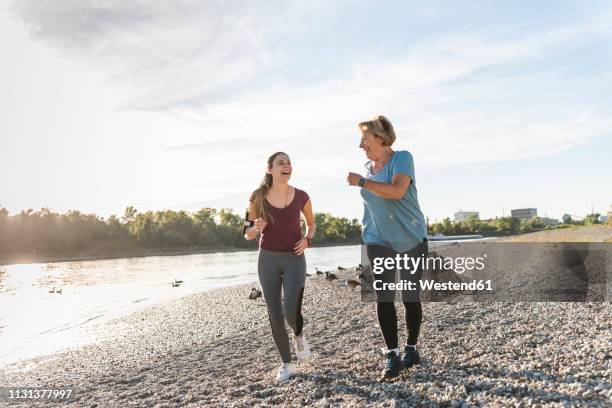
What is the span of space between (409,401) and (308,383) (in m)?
1.41

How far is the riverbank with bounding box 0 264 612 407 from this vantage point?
16.2 feet

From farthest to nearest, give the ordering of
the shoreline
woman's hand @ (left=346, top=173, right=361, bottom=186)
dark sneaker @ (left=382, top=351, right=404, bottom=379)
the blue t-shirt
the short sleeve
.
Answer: the shoreline
dark sneaker @ (left=382, top=351, right=404, bottom=379)
the blue t-shirt
the short sleeve
woman's hand @ (left=346, top=173, right=361, bottom=186)

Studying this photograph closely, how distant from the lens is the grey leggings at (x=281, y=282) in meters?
5.77

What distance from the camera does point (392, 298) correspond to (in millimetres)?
5012

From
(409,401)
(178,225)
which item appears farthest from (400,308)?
(178,225)

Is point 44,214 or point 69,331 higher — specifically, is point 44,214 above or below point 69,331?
above

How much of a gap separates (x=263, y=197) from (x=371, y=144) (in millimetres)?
→ 1543

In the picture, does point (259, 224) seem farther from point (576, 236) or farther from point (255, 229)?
point (576, 236)

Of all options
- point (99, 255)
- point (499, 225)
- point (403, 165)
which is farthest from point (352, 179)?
point (499, 225)

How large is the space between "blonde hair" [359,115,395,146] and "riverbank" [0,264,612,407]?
251cm

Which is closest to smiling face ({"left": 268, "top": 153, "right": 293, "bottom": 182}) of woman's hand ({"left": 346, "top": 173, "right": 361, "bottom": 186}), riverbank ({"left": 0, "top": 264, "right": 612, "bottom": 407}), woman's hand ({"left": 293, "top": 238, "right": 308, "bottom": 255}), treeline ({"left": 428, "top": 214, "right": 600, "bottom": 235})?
woman's hand ({"left": 293, "top": 238, "right": 308, "bottom": 255})

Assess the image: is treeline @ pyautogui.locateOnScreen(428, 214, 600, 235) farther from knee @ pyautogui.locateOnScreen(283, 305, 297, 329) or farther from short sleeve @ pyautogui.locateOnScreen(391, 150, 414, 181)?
short sleeve @ pyautogui.locateOnScreen(391, 150, 414, 181)

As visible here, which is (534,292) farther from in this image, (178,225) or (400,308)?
(178,225)

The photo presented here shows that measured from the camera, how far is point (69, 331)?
17688 mm
